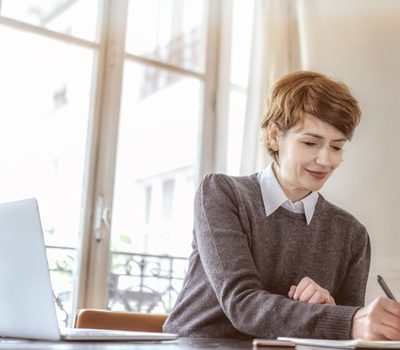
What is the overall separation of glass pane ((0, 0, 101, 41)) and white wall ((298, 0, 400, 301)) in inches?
41.4

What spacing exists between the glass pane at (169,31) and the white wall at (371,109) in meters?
0.59

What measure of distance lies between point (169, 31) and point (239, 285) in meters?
2.26

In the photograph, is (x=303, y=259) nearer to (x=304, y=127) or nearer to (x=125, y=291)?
(x=304, y=127)

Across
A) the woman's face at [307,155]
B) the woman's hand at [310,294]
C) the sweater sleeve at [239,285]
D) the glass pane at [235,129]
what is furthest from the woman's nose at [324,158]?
the glass pane at [235,129]

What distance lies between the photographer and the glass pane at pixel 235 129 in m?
3.42

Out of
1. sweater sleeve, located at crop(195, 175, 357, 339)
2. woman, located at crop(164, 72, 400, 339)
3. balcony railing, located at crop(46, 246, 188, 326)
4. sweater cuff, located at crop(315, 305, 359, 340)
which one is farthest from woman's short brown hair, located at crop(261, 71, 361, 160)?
balcony railing, located at crop(46, 246, 188, 326)

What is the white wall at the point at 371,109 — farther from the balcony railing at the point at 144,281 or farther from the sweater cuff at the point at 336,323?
the sweater cuff at the point at 336,323

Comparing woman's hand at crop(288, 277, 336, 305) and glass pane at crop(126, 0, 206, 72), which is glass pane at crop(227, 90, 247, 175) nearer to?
glass pane at crop(126, 0, 206, 72)

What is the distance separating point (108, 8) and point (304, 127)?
183 centimetres

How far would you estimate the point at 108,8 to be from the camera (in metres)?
3.21

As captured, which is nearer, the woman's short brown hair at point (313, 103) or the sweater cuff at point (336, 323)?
the sweater cuff at point (336, 323)

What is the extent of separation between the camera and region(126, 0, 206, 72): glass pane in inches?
130

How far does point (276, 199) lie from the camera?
1688 mm

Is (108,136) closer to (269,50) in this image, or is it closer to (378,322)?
(269,50)
